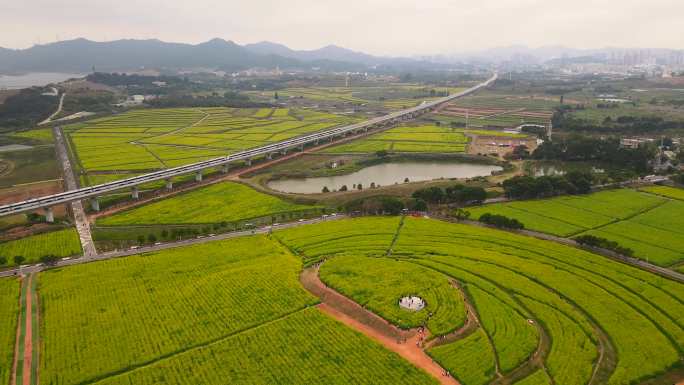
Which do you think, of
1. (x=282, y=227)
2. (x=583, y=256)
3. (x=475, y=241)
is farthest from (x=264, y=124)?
(x=583, y=256)

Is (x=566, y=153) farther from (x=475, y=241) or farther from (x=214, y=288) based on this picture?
(x=214, y=288)

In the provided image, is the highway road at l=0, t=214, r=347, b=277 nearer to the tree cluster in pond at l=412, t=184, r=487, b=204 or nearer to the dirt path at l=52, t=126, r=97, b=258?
the dirt path at l=52, t=126, r=97, b=258

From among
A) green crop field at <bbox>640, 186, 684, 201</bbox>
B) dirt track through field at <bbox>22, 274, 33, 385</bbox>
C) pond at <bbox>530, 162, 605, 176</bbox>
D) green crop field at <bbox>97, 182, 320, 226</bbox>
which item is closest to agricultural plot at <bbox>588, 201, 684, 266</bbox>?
green crop field at <bbox>640, 186, 684, 201</bbox>

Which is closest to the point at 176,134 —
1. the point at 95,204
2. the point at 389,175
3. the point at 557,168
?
the point at 95,204

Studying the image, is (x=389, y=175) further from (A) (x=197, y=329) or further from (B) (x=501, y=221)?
(A) (x=197, y=329)

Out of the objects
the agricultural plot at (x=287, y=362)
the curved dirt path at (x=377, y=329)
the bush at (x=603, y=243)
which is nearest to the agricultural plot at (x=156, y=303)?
the agricultural plot at (x=287, y=362)

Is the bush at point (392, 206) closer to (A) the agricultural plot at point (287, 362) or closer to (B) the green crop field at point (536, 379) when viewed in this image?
(A) the agricultural plot at point (287, 362)
